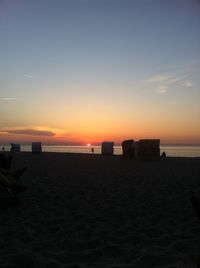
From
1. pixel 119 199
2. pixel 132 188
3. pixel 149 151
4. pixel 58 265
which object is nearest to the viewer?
pixel 58 265

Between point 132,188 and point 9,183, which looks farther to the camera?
point 132,188

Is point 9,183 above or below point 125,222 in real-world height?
above

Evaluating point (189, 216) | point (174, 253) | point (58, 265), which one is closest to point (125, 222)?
point (189, 216)

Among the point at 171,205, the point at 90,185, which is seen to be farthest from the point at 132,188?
the point at 171,205

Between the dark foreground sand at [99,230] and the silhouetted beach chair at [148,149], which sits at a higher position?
the silhouetted beach chair at [148,149]

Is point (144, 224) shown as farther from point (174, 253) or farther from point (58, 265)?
point (58, 265)

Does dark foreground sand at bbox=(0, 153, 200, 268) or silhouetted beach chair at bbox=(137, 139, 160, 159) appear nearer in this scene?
dark foreground sand at bbox=(0, 153, 200, 268)

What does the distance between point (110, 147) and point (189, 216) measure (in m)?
39.6

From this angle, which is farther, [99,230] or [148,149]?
[148,149]

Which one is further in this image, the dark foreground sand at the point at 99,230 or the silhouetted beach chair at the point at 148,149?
the silhouetted beach chair at the point at 148,149

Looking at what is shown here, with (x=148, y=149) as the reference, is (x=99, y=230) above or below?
below

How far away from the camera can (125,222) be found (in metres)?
7.32

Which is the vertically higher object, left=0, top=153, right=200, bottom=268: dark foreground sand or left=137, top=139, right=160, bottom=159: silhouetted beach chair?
left=137, top=139, right=160, bottom=159: silhouetted beach chair

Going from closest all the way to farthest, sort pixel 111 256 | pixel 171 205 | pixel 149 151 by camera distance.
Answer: pixel 111 256 → pixel 171 205 → pixel 149 151
